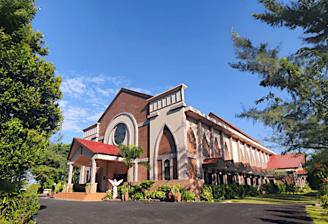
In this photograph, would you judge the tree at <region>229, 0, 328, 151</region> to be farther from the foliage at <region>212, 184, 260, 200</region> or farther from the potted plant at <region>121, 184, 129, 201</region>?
the potted plant at <region>121, 184, 129, 201</region>

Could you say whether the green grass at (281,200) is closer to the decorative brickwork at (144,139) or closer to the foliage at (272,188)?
the foliage at (272,188)

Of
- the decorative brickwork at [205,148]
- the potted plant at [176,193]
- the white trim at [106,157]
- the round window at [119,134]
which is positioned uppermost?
the round window at [119,134]

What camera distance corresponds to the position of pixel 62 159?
38000 millimetres

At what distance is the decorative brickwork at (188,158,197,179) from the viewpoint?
19.9 meters

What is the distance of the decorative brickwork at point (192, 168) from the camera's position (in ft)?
65.2

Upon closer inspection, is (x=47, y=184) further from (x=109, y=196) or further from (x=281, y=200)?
(x=281, y=200)

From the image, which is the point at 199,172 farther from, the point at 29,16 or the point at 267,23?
the point at 29,16

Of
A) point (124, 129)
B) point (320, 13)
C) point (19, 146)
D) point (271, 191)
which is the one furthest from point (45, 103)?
point (271, 191)

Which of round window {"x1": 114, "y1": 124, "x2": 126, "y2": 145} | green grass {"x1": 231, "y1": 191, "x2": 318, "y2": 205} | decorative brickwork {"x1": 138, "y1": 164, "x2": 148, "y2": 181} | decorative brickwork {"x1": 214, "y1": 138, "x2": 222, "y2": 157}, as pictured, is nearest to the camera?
green grass {"x1": 231, "y1": 191, "x2": 318, "y2": 205}

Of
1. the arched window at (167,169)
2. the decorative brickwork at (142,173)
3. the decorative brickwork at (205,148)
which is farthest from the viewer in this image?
the decorative brickwork at (142,173)

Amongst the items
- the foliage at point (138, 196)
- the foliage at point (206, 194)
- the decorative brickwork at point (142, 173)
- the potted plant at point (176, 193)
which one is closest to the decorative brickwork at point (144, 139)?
the decorative brickwork at point (142, 173)

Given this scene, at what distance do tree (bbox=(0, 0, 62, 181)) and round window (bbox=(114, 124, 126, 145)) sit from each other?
51.7 feet

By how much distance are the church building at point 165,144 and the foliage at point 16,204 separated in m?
13.6

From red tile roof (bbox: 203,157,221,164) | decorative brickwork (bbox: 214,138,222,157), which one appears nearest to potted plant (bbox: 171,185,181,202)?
red tile roof (bbox: 203,157,221,164)
